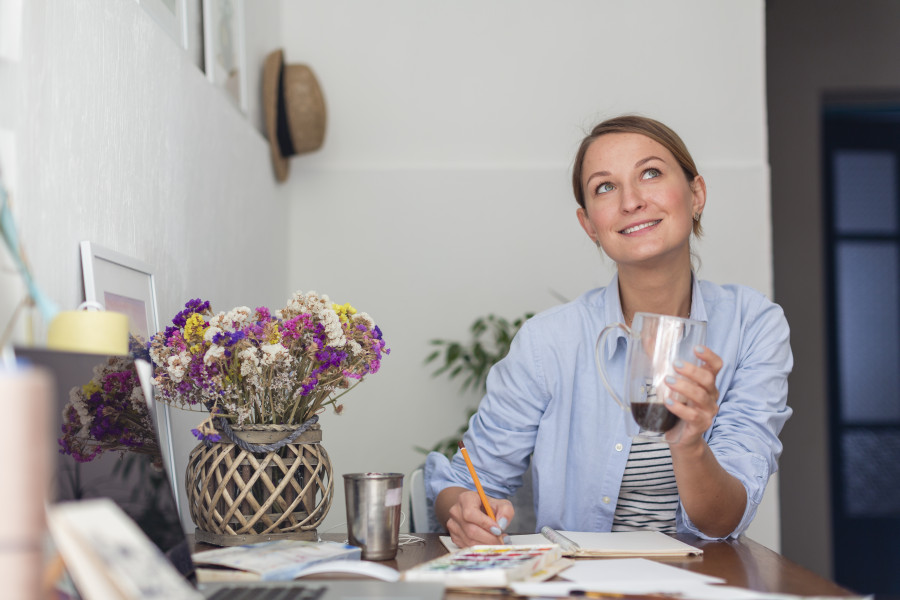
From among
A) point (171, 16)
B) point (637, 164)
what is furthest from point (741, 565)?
point (171, 16)

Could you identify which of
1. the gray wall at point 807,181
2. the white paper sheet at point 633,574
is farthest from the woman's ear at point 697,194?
the gray wall at point 807,181

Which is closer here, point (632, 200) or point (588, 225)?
point (632, 200)

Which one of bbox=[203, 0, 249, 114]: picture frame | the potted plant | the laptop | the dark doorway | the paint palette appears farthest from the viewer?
the dark doorway

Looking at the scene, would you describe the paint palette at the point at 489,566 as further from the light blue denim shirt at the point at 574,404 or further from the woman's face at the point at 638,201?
the woman's face at the point at 638,201

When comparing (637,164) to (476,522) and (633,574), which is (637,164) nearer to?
(476,522)

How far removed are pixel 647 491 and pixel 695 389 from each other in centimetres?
56

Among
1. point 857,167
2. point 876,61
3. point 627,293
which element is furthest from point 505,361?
point 857,167

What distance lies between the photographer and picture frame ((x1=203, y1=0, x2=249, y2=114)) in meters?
1.92

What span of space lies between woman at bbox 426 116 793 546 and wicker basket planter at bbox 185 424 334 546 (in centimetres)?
32

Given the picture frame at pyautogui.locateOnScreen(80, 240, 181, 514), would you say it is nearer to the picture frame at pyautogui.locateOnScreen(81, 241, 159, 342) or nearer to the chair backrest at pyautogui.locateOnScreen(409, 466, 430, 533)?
the picture frame at pyautogui.locateOnScreen(81, 241, 159, 342)

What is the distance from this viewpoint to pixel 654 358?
38.4 inches

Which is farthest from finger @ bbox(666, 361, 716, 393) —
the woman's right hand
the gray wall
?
the gray wall

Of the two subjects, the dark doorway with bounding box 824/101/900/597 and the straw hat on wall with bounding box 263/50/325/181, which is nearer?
the straw hat on wall with bounding box 263/50/325/181

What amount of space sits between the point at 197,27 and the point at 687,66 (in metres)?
1.77
